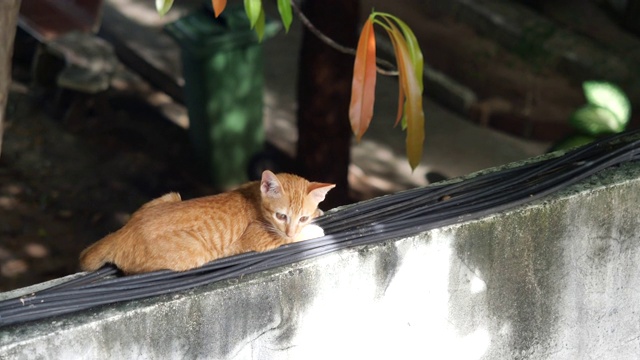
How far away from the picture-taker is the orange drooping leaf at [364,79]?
10.3ft

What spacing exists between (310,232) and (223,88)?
3.91m

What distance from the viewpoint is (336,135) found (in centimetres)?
634

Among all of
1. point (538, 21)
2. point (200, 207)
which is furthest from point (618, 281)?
point (538, 21)

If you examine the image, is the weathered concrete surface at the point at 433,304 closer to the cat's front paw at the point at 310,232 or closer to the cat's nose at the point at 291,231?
the cat's front paw at the point at 310,232

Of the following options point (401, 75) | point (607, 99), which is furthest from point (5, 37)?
point (607, 99)

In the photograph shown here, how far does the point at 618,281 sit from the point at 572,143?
143 cm

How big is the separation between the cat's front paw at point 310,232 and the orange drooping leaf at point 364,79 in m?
0.37

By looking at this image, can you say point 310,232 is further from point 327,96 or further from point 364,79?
point 327,96

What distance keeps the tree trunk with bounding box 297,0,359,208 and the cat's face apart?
2.57 meters

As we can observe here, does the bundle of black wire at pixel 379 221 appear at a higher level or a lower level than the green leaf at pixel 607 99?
lower

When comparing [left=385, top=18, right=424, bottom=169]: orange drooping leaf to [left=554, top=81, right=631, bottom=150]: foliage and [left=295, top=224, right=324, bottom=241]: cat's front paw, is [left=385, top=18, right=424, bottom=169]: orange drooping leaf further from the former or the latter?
[left=554, top=81, right=631, bottom=150]: foliage

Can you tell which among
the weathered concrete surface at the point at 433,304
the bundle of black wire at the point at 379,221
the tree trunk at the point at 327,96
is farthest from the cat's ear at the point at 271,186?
the tree trunk at the point at 327,96

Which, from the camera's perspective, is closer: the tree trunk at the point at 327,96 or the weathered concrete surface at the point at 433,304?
the weathered concrete surface at the point at 433,304

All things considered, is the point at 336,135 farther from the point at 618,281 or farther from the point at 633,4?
the point at 633,4
